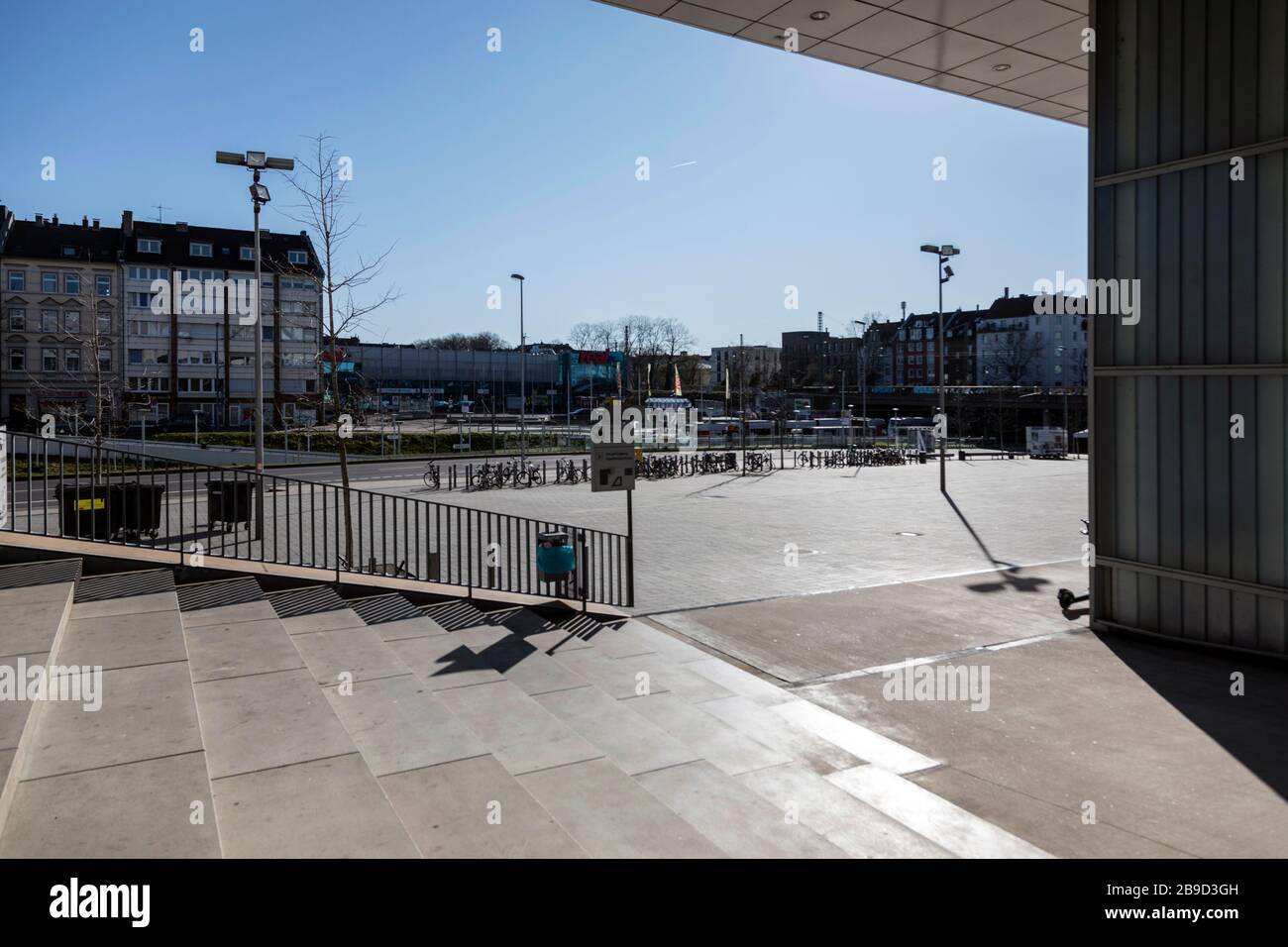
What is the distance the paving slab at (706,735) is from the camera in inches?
232

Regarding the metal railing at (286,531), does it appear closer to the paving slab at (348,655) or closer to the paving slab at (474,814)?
the paving slab at (348,655)

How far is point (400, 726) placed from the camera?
554 centimetres

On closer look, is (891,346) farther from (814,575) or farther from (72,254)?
(814,575)

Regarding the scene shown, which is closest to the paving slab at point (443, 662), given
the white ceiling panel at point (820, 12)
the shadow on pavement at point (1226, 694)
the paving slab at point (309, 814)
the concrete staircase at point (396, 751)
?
the concrete staircase at point (396, 751)

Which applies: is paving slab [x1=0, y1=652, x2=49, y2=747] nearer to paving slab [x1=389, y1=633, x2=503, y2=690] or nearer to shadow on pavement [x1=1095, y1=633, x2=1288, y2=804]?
paving slab [x1=389, y1=633, x2=503, y2=690]

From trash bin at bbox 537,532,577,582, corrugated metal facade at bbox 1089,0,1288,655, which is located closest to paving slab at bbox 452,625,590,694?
trash bin at bbox 537,532,577,582

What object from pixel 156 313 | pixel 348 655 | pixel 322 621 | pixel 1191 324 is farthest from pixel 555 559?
pixel 156 313

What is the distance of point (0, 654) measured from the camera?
538 cm

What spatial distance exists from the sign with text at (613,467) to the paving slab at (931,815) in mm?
5396

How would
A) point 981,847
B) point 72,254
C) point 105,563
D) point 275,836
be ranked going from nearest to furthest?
point 275,836, point 981,847, point 105,563, point 72,254

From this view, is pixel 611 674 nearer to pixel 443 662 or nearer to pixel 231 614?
pixel 443 662

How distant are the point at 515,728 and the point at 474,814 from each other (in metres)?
1.57

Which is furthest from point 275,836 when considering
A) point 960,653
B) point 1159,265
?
point 1159,265

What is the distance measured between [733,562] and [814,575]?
1728 mm
